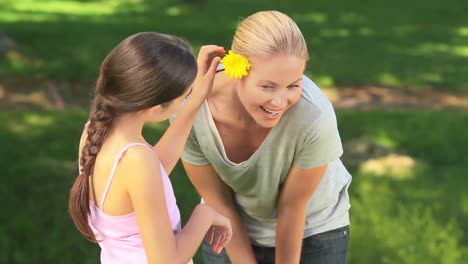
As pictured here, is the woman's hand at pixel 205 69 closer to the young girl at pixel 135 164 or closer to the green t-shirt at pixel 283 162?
the green t-shirt at pixel 283 162

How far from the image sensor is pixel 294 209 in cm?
322

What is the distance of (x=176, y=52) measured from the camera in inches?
102

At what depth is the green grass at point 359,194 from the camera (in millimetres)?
5312

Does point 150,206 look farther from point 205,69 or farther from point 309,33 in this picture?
point 309,33

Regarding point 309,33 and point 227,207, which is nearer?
point 227,207

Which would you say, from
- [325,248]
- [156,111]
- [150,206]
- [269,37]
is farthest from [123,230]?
[325,248]

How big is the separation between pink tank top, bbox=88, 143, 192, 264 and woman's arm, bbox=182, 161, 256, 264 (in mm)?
644

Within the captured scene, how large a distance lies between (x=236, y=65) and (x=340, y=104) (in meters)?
6.68

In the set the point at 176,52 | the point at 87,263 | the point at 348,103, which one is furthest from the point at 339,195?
the point at 348,103

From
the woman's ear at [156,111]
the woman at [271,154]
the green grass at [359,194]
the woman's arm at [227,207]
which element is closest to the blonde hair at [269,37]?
the woman at [271,154]

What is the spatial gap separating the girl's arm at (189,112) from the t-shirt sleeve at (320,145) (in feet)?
1.31

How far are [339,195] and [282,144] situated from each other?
0.55 m

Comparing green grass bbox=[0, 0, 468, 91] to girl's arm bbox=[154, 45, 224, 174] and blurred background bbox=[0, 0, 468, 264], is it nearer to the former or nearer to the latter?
blurred background bbox=[0, 0, 468, 264]

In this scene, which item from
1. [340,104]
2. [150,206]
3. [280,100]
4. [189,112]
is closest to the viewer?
[150,206]
